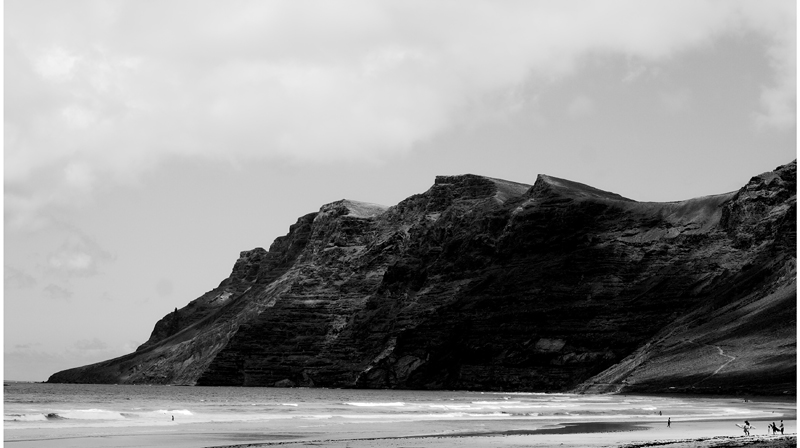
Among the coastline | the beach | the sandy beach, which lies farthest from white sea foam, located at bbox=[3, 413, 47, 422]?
the beach

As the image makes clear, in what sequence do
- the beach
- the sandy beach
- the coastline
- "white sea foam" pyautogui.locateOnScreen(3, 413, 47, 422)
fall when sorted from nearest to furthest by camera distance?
the beach
the sandy beach
the coastline
"white sea foam" pyautogui.locateOnScreen(3, 413, 47, 422)

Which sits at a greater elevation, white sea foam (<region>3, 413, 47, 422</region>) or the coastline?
white sea foam (<region>3, 413, 47, 422</region>)

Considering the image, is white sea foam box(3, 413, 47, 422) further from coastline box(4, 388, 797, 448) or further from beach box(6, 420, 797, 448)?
beach box(6, 420, 797, 448)

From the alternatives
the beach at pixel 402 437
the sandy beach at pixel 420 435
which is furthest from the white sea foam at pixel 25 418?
the beach at pixel 402 437

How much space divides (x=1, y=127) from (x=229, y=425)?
45.9 metres

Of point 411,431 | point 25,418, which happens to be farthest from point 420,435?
point 25,418

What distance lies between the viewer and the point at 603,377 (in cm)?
15425

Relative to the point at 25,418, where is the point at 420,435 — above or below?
below

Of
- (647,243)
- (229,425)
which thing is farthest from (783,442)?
(647,243)

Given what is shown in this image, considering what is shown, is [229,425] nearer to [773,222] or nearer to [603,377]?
[603,377]

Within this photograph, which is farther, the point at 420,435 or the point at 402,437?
the point at 420,435

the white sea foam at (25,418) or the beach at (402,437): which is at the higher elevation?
the white sea foam at (25,418)

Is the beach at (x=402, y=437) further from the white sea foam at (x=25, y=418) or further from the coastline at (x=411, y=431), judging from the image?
the white sea foam at (x=25, y=418)

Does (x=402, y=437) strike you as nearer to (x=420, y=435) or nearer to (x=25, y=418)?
(x=420, y=435)
